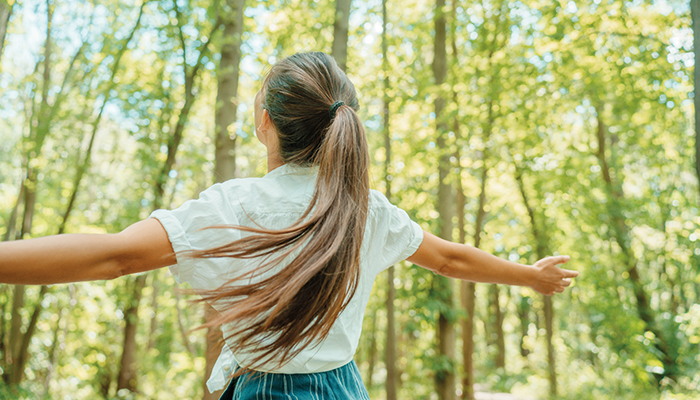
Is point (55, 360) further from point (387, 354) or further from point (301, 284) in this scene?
point (301, 284)

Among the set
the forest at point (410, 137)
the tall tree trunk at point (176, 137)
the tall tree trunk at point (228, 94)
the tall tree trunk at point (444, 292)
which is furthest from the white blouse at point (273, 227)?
the tall tree trunk at point (444, 292)

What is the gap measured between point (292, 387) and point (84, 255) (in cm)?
58

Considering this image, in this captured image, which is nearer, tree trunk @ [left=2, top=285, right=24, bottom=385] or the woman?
the woman

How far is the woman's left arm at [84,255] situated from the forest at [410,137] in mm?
3486

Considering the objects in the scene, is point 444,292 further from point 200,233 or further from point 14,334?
point 14,334

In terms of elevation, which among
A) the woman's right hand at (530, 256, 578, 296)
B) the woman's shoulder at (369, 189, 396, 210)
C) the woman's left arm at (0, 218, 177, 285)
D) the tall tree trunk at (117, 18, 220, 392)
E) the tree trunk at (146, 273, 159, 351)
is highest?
the tall tree trunk at (117, 18, 220, 392)

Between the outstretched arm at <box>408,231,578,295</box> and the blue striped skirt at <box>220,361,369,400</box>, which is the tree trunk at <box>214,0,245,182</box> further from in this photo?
the blue striped skirt at <box>220,361,369,400</box>

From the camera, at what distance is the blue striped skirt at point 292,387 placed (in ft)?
3.63

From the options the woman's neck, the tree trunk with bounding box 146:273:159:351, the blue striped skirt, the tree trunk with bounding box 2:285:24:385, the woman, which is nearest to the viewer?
the woman

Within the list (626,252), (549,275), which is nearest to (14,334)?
(549,275)

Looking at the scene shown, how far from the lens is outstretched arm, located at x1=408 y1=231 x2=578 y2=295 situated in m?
1.47

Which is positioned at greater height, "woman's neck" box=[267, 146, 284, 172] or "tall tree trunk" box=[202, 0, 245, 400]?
"tall tree trunk" box=[202, 0, 245, 400]

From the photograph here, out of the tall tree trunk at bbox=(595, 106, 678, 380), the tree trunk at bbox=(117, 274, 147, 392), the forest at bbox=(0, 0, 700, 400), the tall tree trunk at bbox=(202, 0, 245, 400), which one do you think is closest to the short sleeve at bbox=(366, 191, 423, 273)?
the forest at bbox=(0, 0, 700, 400)

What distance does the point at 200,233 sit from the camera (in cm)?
103
